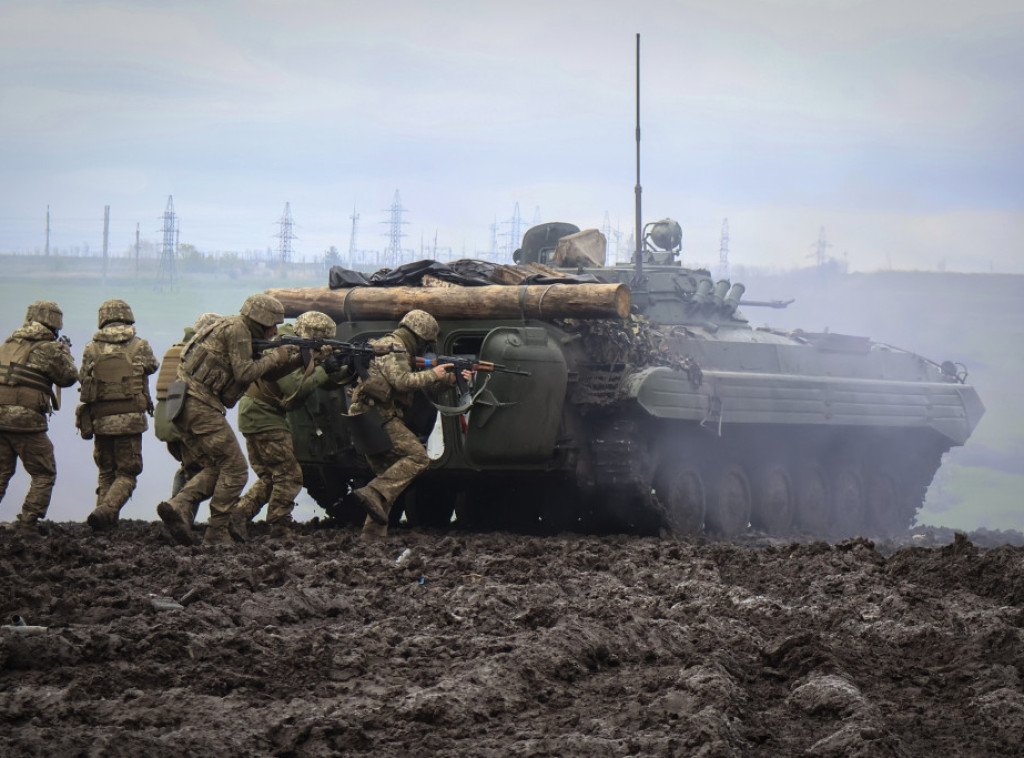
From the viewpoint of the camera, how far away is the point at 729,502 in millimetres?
14602

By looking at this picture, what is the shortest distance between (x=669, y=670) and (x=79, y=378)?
7.04 m

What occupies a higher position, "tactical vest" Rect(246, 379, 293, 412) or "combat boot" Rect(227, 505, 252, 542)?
"tactical vest" Rect(246, 379, 293, 412)

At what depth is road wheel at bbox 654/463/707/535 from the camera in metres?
12.8

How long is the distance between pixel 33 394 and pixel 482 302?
3689mm

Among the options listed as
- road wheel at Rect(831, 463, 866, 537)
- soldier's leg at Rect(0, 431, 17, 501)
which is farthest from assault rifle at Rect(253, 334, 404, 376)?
road wheel at Rect(831, 463, 866, 537)

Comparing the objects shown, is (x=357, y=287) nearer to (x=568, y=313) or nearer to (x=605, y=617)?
(x=568, y=313)

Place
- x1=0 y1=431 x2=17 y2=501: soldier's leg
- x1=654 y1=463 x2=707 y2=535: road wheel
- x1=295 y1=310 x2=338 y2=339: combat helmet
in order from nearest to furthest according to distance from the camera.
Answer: x1=295 y1=310 x2=338 y2=339: combat helmet < x1=0 y1=431 x2=17 y2=501: soldier's leg < x1=654 y1=463 x2=707 y2=535: road wheel

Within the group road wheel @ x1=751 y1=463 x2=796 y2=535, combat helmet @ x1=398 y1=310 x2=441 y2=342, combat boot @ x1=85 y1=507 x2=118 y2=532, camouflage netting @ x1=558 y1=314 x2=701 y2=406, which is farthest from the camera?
road wheel @ x1=751 y1=463 x2=796 y2=535

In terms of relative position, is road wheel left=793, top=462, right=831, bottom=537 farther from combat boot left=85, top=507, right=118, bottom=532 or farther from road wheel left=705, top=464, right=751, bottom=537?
combat boot left=85, top=507, right=118, bottom=532

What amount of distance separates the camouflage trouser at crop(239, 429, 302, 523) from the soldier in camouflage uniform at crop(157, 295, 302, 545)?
2.55ft

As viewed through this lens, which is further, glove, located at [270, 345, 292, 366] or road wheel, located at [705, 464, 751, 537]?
road wheel, located at [705, 464, 751, 537]

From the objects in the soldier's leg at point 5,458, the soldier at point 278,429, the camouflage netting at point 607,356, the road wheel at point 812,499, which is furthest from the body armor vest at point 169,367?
the road wheel at point 812,499

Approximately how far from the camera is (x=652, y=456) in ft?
40.8

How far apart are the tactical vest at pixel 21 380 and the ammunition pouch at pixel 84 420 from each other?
253 mm
